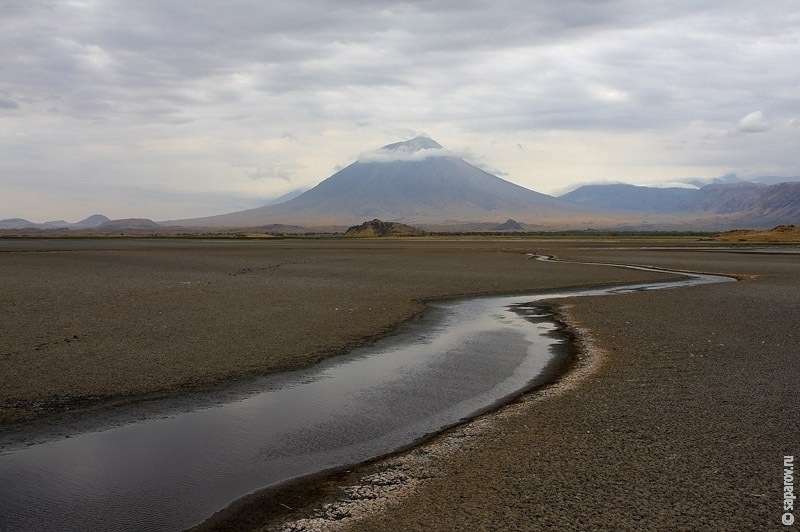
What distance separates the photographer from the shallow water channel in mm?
7121

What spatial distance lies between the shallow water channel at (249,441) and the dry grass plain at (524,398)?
0.69 m

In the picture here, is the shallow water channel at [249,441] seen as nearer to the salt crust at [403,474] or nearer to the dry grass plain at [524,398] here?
the salt crust at [403,474]

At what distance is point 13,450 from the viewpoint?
874 cm

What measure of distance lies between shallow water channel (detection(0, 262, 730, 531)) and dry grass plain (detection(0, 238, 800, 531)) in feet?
2.25

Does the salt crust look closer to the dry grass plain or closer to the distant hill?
the dry grass plain

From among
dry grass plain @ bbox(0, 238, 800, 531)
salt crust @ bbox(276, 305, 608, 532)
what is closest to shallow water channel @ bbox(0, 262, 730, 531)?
salt crust @ bbox(276, 305, 608, 532)

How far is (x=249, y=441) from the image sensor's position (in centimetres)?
931

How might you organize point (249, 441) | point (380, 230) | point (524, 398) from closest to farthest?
1. point (249, 441)
2. point (524, 398)
3. point (380, 230)

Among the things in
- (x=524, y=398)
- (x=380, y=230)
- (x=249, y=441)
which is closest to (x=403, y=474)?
(x=249, y=441)

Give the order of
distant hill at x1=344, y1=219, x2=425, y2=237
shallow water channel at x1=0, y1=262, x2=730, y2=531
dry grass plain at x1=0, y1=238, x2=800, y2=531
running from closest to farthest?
dry grass plain at x1=0, y1=238, x2=800, y2=531, shallow water channel at x1=0, y1=262, x2=730, y2=531, distant hill at x1=344, y1=219, x2=425, y2=237

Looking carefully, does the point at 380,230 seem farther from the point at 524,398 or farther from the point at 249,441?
the point at 249,441

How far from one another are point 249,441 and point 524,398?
15.3 feet

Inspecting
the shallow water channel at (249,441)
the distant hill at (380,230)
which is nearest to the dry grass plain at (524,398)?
the shallow water channel at (249,441)

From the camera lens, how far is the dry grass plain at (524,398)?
6770 millimetres
